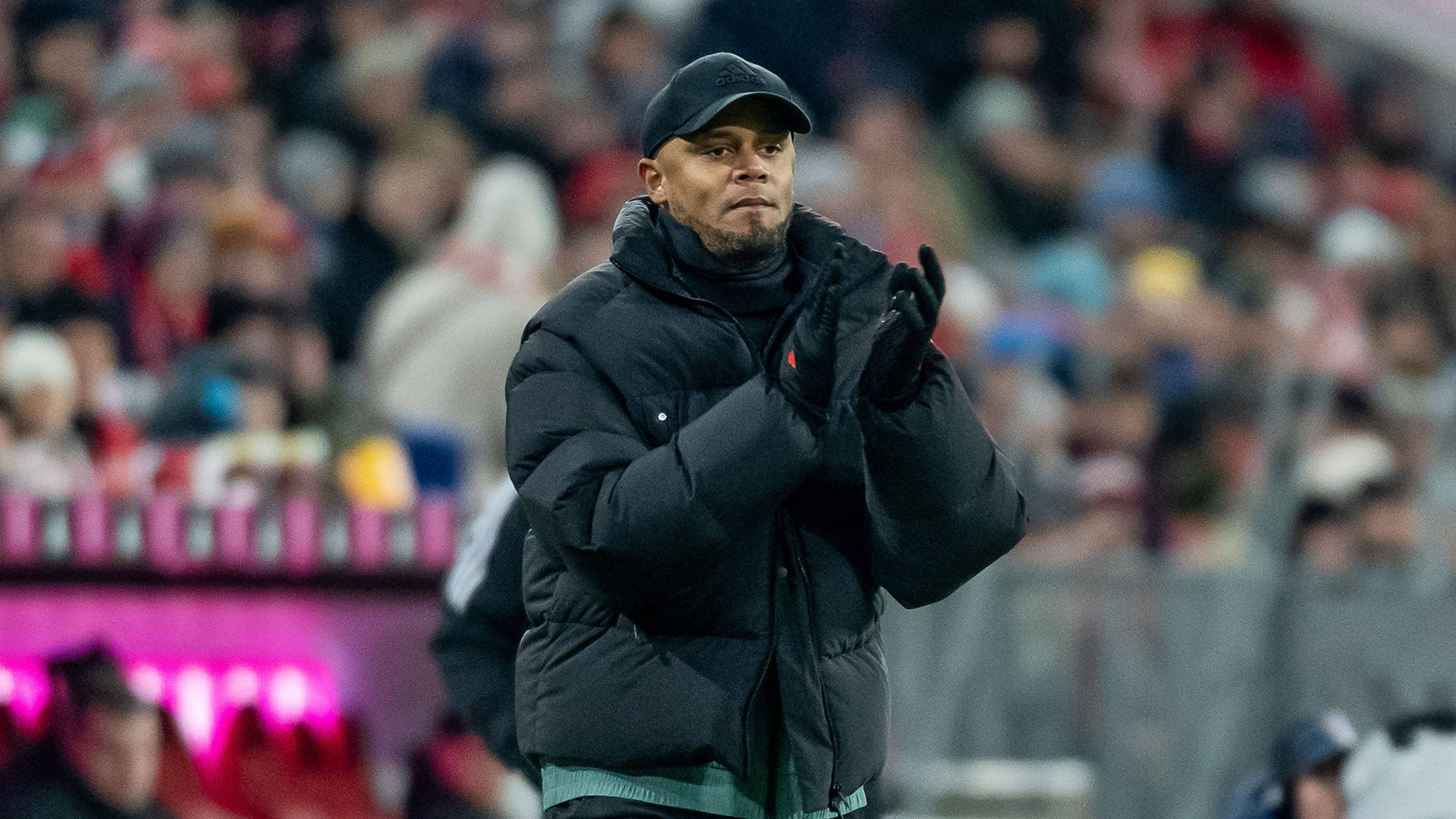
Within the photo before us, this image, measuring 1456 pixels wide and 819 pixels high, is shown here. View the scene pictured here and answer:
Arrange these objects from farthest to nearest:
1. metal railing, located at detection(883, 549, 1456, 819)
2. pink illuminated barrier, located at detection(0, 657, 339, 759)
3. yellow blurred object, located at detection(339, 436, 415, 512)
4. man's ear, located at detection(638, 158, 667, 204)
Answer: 1. metal railing, located at detection(883, 549, 1456, 819)
2. yellow blurred object, located at detection(339, 436, 415, 512)
3. pink illuminated barrier, located at detection(0, 657, 339, 759)
4. man's ear, located at detection(638, 158, 667, 204)

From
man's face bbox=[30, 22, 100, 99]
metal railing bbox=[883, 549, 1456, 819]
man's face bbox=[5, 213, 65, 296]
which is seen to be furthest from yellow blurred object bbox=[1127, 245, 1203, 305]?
man's face bbox=[5, 213, 65, 296]

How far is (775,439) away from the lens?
2.67 m

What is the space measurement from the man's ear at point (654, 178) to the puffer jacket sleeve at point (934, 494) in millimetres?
466

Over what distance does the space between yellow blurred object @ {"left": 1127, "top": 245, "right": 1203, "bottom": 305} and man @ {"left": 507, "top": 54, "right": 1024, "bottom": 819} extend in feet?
22.6

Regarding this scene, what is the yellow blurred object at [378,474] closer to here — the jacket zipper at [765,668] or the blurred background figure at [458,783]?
the blurred background figure at [458,783]

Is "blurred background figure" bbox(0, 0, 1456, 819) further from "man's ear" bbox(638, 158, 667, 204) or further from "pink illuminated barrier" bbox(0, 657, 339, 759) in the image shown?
"man's ear" bbox(638, 158, 667, 204)

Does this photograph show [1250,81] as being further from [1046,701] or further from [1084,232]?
[1046,701]

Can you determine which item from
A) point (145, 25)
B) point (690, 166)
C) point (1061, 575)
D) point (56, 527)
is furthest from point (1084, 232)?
point (690, 166)

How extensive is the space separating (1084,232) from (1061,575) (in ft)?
12.1

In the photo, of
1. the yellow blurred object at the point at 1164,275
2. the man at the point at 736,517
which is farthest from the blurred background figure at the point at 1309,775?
the yellow blurred object at the point at 1164,275

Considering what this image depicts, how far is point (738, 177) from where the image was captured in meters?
2.85

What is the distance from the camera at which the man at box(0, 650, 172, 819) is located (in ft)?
15.9

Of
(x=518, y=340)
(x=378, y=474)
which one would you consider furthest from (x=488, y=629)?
(x=518, y=340)

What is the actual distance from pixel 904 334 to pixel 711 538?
36 cm
